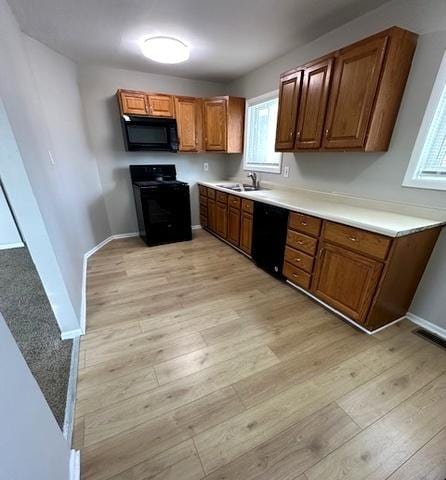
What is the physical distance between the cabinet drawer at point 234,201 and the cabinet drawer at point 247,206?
0.38ft

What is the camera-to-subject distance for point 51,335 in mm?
1764

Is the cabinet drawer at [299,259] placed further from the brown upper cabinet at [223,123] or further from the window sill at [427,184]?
the brown upper cabinet at [223,123]

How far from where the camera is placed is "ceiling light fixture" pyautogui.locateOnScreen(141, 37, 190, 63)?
87.0 inches

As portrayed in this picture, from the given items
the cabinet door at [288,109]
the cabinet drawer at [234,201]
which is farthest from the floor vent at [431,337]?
the cabinet drawer at [234,201]

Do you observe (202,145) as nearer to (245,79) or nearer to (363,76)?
(245,79)

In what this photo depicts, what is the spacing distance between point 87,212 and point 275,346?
2.99 m

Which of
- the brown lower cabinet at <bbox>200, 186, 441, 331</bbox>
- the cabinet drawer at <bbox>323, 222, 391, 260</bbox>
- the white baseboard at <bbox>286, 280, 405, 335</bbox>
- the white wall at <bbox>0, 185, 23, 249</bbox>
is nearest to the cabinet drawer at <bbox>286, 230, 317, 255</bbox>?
the brown lower cabinet at <bbox>200, 186, 441, 331</bbox>

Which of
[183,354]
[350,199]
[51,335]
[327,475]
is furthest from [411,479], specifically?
[51,335]

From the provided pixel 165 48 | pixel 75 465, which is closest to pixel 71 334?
pixel 75 465

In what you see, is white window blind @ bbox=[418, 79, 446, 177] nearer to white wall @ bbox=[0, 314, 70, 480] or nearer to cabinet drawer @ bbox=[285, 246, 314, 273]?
cabinet drawer @ bbox=[285, 246, 314, 273]

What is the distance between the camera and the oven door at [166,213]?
131 inches

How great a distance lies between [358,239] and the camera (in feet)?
5.59

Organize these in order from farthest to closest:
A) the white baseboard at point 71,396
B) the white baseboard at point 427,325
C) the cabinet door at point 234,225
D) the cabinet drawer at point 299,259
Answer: the cabinet door at point 234,225, the cabinet drawer at point 299,259, the white baseboard at point 427,325, the white baseboard at point 71,396

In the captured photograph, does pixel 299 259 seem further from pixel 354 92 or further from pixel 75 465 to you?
pixel 75 465
